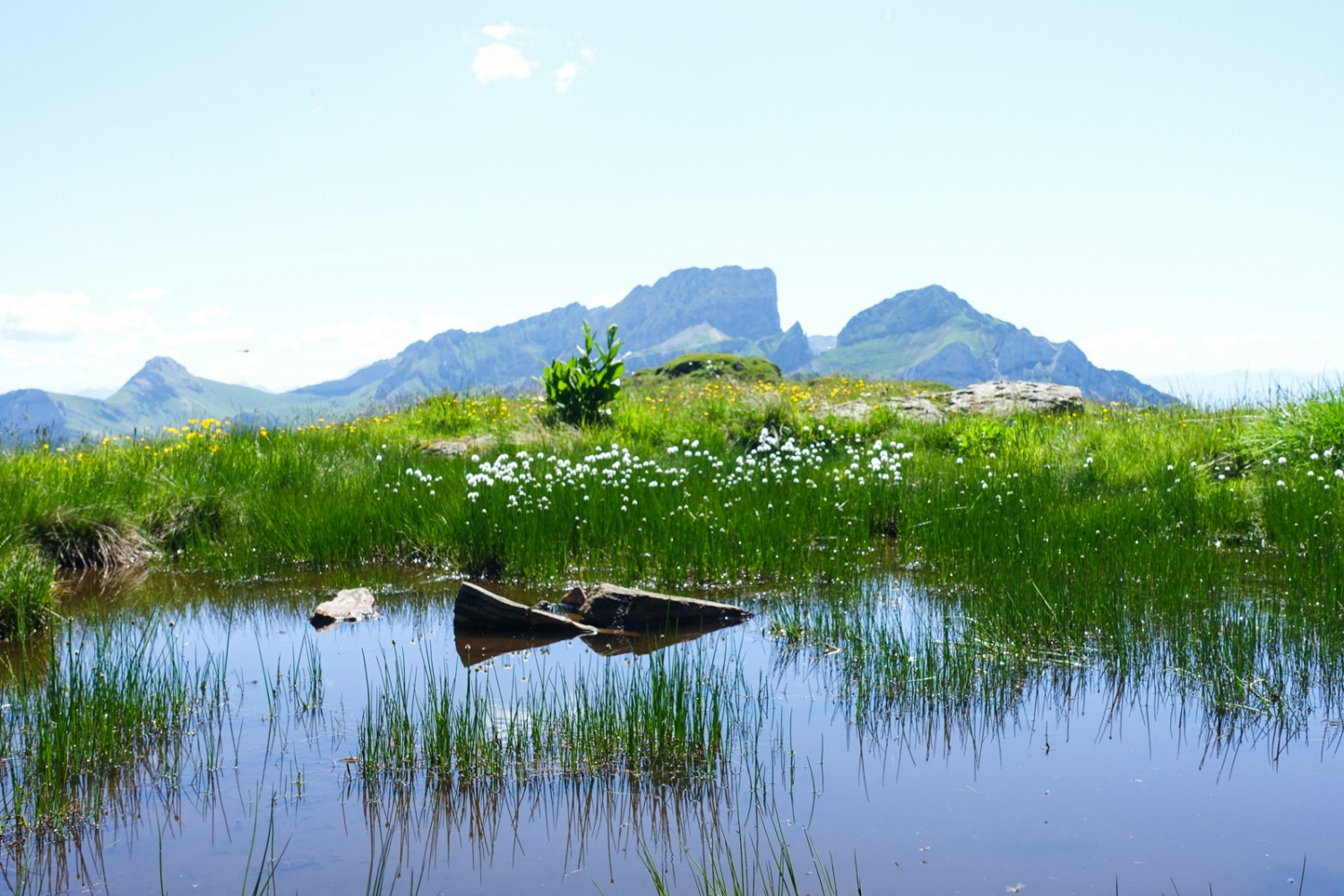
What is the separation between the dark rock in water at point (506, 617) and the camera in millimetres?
7527

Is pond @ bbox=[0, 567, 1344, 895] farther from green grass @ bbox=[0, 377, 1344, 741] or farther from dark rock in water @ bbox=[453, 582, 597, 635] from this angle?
dark rock in water @ bbox=[453, 582, 597, 635]

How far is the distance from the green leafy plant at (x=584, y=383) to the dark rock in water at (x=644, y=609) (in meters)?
9.81

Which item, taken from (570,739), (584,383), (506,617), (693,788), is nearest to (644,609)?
(506,617)

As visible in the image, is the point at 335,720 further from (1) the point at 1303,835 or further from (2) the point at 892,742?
(1) the point at 1303,835

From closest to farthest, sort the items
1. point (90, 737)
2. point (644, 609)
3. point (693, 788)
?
point (693, 788) < point (90, 737) < point (644, 609)

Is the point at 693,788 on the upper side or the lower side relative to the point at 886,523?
lower

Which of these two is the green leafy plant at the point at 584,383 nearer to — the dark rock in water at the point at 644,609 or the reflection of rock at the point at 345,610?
the reflection of rock at the point at 345,610

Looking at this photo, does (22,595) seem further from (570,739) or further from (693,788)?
(693,788)

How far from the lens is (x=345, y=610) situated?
795 centimetres

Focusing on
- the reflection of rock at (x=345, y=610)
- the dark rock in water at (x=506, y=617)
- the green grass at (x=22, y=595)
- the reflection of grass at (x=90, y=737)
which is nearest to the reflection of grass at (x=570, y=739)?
the reflection of grass at (x=90, y=737)

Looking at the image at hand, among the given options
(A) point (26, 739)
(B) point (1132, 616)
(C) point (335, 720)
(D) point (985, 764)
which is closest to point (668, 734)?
(D) point (985, 764)

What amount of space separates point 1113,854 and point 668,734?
6.68 feet

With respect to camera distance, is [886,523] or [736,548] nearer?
[736,548]

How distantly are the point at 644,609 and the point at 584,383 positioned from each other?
33.2ft
